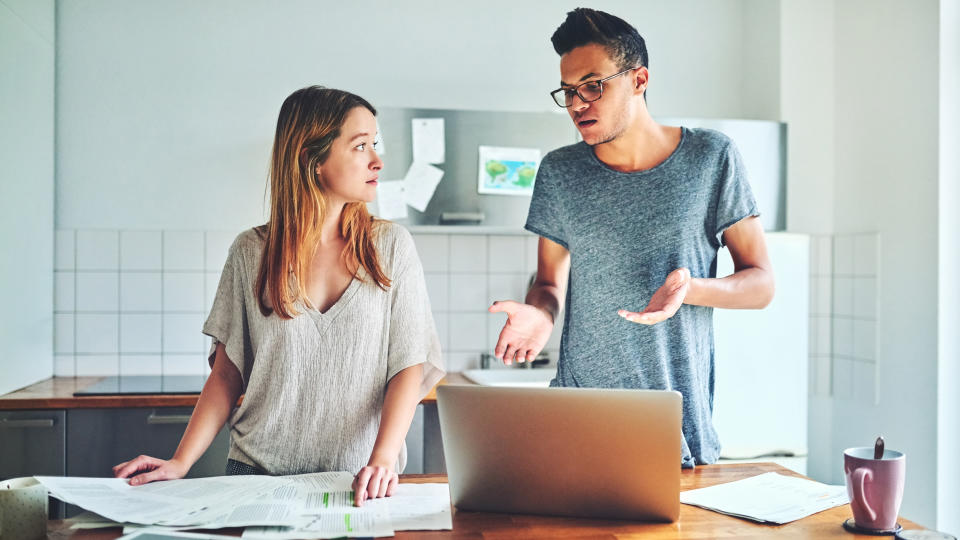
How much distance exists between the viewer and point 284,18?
3.05m

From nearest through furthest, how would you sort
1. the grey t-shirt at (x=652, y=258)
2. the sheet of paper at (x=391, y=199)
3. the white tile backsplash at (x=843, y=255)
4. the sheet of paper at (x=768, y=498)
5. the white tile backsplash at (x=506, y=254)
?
the sheet of paper at (x=768, y=498)
the grey t-shirt at (x=652, y=258)
the sheet of paper at (x=391, y=199)
the white tile backsplash at (x=843, y=255)
the white tile backsplash at (x=506, y=254)

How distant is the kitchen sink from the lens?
115 inches

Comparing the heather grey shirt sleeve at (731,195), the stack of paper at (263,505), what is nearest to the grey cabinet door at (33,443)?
the stack of paper at (263,505)

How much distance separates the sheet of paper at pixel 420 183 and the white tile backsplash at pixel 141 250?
38.5 inches

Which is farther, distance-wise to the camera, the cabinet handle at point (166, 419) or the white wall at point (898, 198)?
the white wall at point (898, 198)

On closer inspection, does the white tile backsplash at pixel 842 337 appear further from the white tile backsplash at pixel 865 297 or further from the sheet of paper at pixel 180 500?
the sheet of paper at pixel 180 500

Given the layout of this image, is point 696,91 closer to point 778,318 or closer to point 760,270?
point 778,318

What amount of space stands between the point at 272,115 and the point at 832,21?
2.27m

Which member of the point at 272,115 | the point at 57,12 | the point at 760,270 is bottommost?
the point at 760,270

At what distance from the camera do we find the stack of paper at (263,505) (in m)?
1.04

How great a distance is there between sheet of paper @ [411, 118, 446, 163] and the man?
48.1 inches

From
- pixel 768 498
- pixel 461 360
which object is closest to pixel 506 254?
pixel 461 360

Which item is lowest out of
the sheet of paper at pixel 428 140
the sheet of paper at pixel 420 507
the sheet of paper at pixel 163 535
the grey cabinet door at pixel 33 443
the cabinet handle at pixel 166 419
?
the grey cabinet door at pixel 33 443

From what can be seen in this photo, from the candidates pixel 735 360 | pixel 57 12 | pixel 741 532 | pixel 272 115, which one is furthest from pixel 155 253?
pixel 741 532
